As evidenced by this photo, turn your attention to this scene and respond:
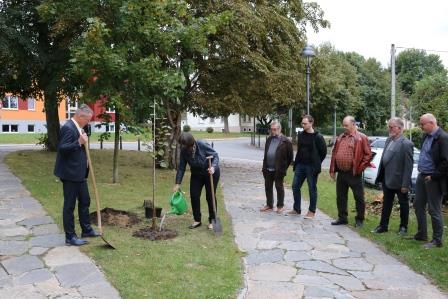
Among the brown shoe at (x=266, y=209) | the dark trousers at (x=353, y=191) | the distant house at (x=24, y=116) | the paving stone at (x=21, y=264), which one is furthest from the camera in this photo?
the distant house at (x=24, y=116)

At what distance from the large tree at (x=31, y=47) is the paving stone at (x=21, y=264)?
9355mm

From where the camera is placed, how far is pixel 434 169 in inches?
267

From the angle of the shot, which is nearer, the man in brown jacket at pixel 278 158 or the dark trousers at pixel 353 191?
the dark trousers at pixel 353 191

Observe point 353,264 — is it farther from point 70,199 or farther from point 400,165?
point 70,199

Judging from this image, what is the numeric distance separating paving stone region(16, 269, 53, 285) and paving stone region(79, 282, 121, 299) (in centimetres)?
56

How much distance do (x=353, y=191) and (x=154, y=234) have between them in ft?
11.4

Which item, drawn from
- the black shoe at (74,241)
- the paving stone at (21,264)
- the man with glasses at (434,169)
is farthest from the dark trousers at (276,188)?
the paving stone at (21,264)

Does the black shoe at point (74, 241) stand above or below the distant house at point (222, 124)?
below

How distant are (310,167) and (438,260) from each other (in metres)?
3.05

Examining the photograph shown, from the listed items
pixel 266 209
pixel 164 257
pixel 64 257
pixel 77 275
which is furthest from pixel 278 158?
pixel 77 275

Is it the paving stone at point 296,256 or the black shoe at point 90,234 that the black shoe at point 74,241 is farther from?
the paving stone at point 296,256

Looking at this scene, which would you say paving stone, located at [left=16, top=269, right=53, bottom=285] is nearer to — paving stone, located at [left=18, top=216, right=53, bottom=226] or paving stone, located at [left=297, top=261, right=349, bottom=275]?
paving stone, located at [left=18, top=216, right=53, bottom=226]

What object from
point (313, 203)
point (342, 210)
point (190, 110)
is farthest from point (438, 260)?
point (190, 110)

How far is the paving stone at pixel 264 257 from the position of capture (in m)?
6.24
